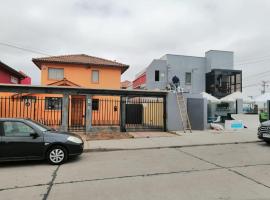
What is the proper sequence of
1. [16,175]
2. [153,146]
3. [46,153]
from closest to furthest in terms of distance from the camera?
[16,175], [46,153], [153,146]

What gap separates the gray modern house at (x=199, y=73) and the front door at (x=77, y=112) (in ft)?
48.4

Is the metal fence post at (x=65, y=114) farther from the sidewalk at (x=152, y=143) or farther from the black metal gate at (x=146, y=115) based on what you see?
the black metal gate at (x=146, y=115)

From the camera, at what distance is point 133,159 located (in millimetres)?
9438

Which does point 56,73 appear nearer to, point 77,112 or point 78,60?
point 78,60

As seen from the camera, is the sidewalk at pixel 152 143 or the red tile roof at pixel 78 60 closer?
the sidewalk at pixel 152 143

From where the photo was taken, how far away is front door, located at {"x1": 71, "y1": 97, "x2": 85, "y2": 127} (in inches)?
712

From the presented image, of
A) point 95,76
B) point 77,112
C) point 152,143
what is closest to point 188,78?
point 95,76

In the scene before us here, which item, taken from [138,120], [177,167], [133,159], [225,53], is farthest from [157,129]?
[225,53]

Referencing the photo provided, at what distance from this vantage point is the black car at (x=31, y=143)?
8.39 metres

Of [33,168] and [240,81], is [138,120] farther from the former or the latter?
[240,81]

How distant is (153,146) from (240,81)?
26.5 meters

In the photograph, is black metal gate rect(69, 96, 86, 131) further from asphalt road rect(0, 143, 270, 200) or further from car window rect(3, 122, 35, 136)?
car window rect(3, 122, 35, 136)

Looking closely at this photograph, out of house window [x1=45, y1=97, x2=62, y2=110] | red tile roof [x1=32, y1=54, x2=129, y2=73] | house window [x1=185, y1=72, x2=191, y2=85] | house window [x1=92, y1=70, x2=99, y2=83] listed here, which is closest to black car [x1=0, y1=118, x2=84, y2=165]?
house window [x1=45, y1=97, x2=62, y2=110]

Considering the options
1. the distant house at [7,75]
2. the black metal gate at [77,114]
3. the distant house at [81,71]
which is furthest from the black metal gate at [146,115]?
the distant house at [7,75]
